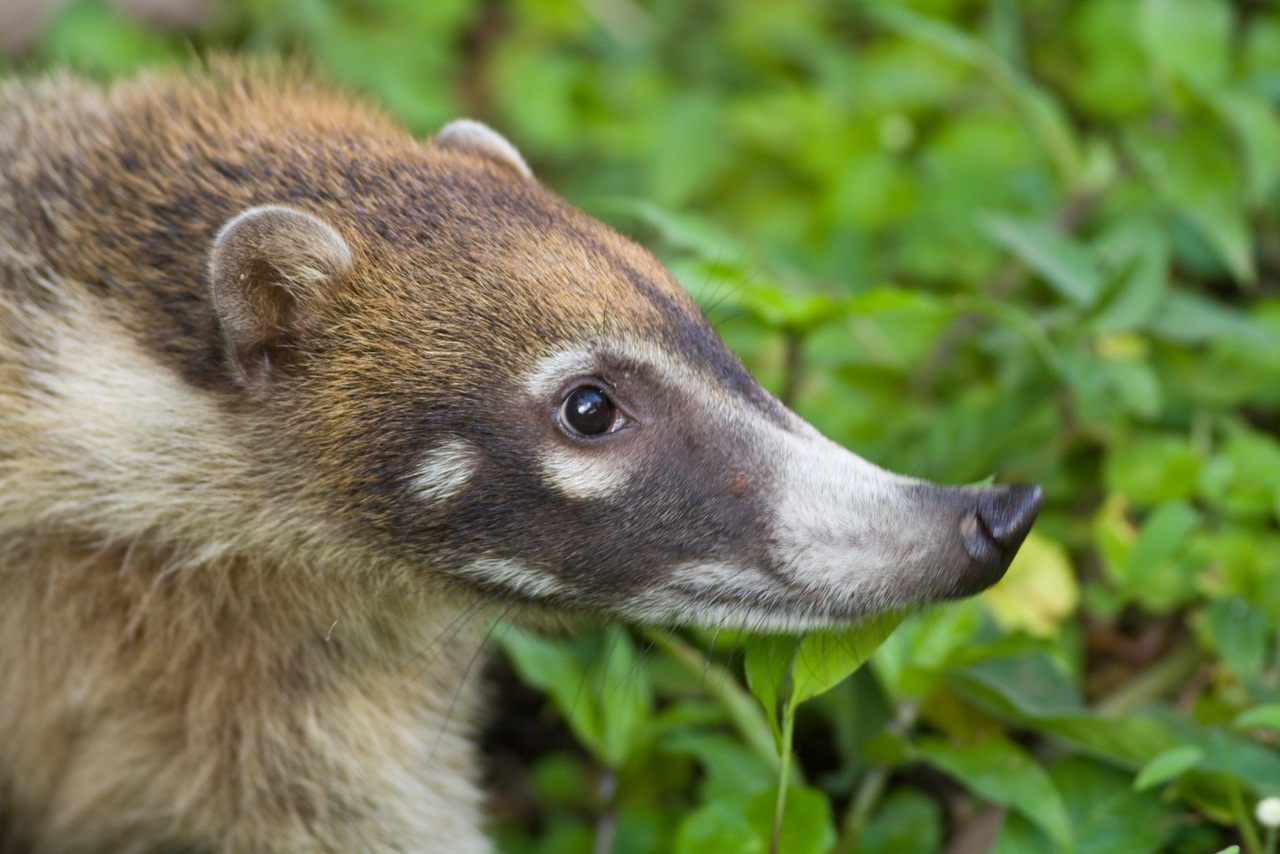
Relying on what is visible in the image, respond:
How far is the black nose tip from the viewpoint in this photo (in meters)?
2.95

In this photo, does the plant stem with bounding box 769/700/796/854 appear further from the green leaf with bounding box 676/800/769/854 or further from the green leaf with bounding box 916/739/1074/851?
the green leaf with bounding box 916/739/1074/851

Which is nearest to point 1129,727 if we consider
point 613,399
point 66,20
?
point 613,399

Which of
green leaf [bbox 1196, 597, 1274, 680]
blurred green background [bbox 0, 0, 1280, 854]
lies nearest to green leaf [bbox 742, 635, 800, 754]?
blurred green background [bbox 0, 0, 1280, 854]

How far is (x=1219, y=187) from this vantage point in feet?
16.0

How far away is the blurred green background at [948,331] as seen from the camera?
377 centimetres

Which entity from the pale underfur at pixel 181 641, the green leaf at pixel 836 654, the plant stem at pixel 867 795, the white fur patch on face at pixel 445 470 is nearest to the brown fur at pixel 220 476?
the pale underfur at pixel 181 641

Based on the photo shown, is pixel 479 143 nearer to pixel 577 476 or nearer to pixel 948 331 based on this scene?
pixel 577 476

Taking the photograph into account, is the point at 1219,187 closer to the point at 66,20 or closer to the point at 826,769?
the point at 826,769

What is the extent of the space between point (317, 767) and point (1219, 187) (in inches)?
147

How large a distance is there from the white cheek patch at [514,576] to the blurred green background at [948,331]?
1.18 ft

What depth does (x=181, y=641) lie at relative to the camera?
11.4ft

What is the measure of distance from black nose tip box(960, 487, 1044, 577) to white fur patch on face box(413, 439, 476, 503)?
1134 millimetres

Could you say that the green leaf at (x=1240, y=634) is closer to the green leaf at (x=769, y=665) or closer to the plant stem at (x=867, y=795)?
the plant stem at (x=867, y=795)

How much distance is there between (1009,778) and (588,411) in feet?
5.01
